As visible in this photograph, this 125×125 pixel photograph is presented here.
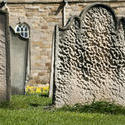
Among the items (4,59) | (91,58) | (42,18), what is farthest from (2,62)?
(42,18)

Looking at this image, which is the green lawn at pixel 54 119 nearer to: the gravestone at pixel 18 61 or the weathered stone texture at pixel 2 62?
the weathered stone texture at pixel 2 62

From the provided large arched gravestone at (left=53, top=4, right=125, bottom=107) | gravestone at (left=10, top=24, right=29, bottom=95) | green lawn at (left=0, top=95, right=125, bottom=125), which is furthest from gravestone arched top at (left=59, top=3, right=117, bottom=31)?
gravestone at (left=10, top=24, right=29, bottom=95)

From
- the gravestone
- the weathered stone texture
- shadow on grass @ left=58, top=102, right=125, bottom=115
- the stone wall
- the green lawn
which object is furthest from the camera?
the stone wall

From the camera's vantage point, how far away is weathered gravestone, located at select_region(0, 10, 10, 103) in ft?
21.8

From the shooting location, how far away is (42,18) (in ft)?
57.1

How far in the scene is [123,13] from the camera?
16.8 m

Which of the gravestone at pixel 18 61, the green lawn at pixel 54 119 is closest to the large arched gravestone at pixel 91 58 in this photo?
the green lawn at pixel 54 119

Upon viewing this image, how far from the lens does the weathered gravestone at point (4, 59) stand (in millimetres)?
6656

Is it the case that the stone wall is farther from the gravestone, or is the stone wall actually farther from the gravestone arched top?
the gravestone arched top

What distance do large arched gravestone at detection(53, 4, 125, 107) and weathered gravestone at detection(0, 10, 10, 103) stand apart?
918 millimetres

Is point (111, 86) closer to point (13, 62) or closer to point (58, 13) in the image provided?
point (13, 62)

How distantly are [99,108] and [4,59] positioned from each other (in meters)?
2.02

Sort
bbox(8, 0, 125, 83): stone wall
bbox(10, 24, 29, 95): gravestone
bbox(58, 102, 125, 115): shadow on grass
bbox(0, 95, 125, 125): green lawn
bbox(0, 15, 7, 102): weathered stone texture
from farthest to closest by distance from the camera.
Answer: bbox(8, 0, 125, 83): stone wall → bbox(10, 24, 29, 95): gravestone → bbox(0, 15, 7, 102): weathered stone texture → bbox(58, 102, 125, 115): shadow on grass → bbox(0, 95, 125, 125): green lawn

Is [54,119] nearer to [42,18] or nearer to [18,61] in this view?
[18,61]
